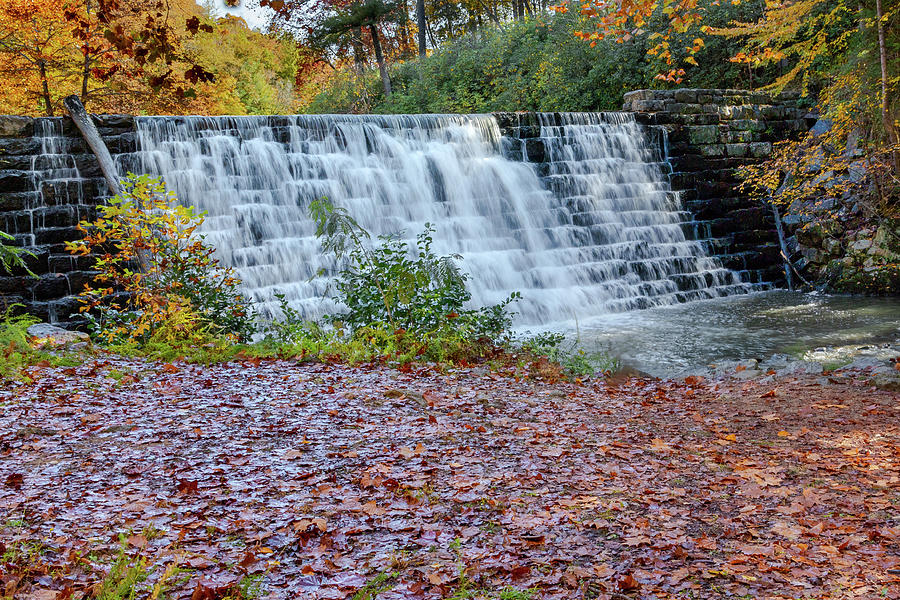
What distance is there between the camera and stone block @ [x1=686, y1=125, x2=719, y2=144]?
1541cm

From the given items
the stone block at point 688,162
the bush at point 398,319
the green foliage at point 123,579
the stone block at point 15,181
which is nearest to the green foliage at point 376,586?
the green foliage at point 123,579

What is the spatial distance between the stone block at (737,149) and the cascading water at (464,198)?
72.4 inches

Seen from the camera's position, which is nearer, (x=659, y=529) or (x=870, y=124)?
(x=659, y=529)

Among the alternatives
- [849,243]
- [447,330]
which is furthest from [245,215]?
[849,243]

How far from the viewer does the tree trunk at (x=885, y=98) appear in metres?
10.3

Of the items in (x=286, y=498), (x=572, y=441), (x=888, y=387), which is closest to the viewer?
(x=286, y=498)

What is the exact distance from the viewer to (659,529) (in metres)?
3.18

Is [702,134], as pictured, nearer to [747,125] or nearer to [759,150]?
[747,125]

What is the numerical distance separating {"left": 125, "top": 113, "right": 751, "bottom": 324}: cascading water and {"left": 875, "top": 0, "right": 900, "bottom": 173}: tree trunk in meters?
3.91

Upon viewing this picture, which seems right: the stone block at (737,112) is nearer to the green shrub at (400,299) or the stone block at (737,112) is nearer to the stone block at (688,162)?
the stone block at (688,162)

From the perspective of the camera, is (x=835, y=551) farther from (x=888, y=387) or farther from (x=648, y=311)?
(x=648, y=311)

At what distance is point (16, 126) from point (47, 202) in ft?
4.00

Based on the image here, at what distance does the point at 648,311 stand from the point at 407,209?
4.70 metres

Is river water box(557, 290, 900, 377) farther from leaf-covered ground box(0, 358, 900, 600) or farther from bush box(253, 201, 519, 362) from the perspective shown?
leaf-covered ground box(0, 358, 900, 600)
